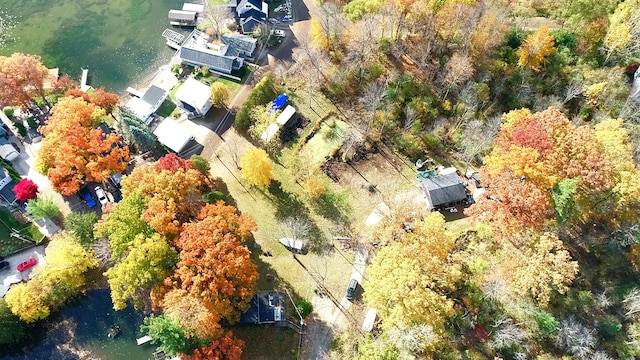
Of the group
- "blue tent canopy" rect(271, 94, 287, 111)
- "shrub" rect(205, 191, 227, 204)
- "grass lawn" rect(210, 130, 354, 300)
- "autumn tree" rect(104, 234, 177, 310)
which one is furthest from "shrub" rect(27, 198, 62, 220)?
"blue tent canopy" rect(271, 94, 287, 111)

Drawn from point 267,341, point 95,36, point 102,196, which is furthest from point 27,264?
point 95,36

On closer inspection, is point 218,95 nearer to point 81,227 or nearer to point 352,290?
point 81,227

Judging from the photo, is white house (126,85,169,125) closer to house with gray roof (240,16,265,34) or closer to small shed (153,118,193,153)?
small shed (153,118,193,153)

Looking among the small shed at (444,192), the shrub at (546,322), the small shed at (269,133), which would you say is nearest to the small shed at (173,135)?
the small shed at (269,133)

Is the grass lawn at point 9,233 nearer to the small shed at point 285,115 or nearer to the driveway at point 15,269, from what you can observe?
the driveway at point 15,269

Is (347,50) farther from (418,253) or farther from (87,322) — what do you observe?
(87,322)
